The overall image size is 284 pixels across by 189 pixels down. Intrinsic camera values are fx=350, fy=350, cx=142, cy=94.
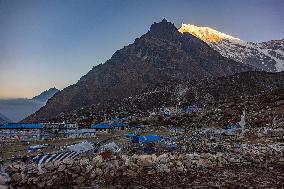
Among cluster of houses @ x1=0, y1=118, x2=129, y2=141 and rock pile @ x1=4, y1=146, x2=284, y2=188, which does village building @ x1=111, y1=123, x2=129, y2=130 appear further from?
rock pile @ x1=4, y1=146, x2=284, y2=188

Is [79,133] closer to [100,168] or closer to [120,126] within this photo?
[120,126]

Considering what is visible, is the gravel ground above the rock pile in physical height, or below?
below

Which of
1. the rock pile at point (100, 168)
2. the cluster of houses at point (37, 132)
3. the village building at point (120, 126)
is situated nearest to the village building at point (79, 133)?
the cluster of houses at point (37, 132)

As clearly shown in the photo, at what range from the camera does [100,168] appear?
16.3 metres

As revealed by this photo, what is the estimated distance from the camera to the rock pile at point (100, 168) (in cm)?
1516

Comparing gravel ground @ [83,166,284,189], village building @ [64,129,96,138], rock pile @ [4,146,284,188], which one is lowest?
village building @ [64,129,96,138]

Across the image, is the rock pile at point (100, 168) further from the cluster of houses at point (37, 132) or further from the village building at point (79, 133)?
the village building at point (79, 133)

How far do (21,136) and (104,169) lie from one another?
205 ft

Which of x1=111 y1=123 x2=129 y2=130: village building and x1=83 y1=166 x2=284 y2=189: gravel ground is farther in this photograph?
x1=111 y1=123 x2=129 y2=130: village building

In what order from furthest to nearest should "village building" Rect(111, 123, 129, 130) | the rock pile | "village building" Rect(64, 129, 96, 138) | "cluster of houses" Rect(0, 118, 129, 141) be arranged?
"village building" Rect(111, 123, 129, 130) < "village building" Rect(64, 129, 96, 138) < "cluster of houses" Rect(0, 118, 129, 141) < the rock pile

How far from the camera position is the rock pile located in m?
15.2

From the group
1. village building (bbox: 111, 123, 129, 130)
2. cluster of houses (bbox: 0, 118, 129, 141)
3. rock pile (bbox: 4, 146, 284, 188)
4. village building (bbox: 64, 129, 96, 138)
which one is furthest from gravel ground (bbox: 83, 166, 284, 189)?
village building (bbox: 111, 123, 129, 130)

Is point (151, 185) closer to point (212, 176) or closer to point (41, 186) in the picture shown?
point (212, 176)

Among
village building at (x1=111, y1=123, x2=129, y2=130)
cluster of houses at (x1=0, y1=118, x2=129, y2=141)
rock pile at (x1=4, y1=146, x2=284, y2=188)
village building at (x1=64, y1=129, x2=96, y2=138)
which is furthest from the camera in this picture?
village building at (x1=111, y1=123, x2=129, y2=130)
